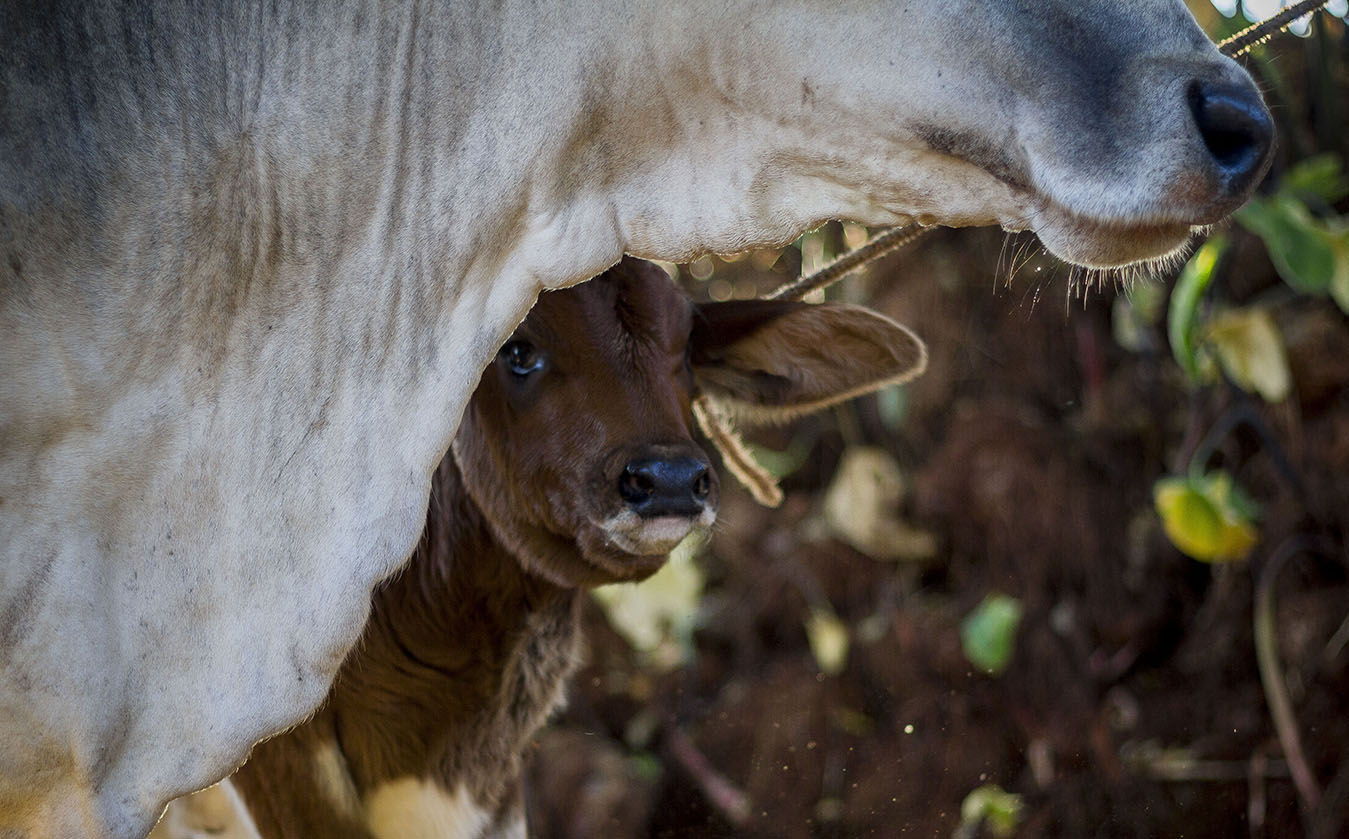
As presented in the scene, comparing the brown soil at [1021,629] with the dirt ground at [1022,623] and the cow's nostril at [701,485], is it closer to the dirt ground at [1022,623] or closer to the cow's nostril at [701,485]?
the dirt ground at [1022,623]

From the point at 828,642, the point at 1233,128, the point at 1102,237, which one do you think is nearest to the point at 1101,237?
the point at 1102,237

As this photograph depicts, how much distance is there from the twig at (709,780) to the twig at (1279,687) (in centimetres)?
222

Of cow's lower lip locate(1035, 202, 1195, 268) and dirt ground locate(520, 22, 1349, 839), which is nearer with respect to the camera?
cow's lower lip locate(1035, 202, 1195, 268)

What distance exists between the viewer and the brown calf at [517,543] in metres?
2.85

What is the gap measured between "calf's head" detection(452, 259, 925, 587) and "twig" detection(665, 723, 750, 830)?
10.2 feet

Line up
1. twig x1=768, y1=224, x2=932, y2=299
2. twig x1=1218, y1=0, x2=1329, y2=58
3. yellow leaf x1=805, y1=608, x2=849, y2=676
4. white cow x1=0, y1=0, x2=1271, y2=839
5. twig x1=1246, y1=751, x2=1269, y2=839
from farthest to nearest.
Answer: yellow leaf x1=805, y1=608, x2=849, y2=676 < twig x1=1246, y1=751, x2=1269, y2=839 < twig x1=768, y1=224, x2=932, y2=299 < twig x1=1218, y1=0, x2=1329, y2=58 < white cow x1=0, y1=0, x2=1271, y2=839

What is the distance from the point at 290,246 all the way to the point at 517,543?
59.1 inches

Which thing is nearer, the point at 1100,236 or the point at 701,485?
the point at 1100,236

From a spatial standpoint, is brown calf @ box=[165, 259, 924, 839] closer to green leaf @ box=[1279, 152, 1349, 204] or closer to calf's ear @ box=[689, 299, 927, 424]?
calf's ear @ box=[689, 299, 927, 424]

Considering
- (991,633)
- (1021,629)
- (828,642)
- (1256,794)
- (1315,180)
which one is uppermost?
(1315,180)

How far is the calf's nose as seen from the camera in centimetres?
271

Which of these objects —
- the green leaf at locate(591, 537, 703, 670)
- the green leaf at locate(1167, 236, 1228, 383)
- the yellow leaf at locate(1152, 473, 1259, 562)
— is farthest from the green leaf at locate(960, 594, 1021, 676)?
the green leaf at locate(1167, 236, 1228, 383)

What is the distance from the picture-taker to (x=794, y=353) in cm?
338

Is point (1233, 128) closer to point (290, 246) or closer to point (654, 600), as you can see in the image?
point (290, 246)
